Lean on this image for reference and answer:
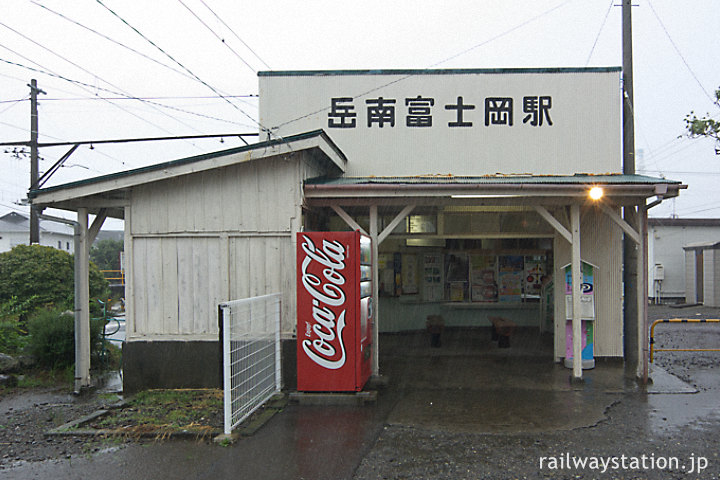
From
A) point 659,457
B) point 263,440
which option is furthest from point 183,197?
point 659,457

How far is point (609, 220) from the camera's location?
33.5 ft

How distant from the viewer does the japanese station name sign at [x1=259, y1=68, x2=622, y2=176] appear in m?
10.9

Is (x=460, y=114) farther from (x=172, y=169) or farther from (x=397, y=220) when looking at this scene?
(x=172, y=169)

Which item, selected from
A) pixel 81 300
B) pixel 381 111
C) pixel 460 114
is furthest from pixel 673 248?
pixel 81 300

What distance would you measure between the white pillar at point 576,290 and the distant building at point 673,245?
770 inches

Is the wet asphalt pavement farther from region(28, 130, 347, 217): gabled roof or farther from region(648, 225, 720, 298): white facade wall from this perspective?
region(648, 225, 720, 298): white facade wall

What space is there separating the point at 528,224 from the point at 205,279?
22.4 ft

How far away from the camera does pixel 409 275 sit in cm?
1379

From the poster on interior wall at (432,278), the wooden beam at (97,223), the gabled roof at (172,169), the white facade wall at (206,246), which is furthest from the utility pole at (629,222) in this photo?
the wooden beam at (97,223)

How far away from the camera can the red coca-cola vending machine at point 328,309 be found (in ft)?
24.1

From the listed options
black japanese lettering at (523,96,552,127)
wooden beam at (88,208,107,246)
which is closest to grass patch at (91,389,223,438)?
wooden beam at (88,208,107,246)

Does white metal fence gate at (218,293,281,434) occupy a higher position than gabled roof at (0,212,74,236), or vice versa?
gabled roof at (0,212,74,236)

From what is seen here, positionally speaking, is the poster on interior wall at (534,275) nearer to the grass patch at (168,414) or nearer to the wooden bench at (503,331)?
the wooden bench at (503,331)

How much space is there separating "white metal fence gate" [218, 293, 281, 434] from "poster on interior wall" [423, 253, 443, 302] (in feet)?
21.9
